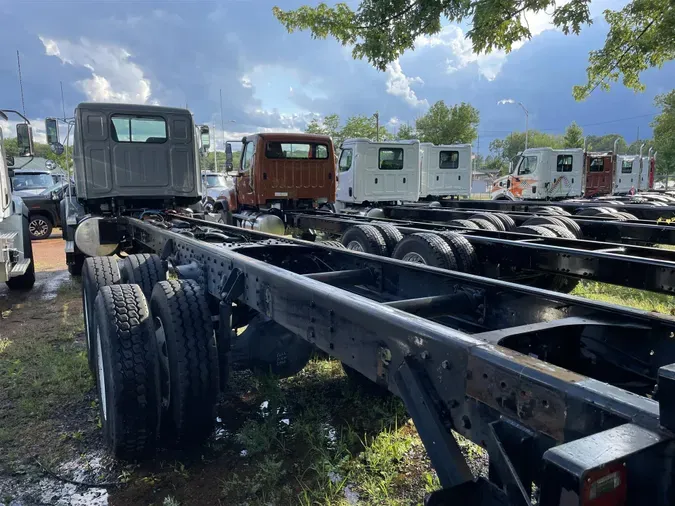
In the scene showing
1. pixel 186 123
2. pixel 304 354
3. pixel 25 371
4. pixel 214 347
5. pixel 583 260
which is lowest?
pixel 25 371

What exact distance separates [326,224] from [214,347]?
6150 millimetres

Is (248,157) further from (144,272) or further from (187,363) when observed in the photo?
(187,363)

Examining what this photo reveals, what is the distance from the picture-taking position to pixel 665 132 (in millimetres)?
37250

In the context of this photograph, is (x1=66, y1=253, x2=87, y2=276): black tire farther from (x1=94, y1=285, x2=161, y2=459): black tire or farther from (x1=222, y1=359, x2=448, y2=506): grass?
(x1=94, y1=285, x2=161, y2=459): black tire

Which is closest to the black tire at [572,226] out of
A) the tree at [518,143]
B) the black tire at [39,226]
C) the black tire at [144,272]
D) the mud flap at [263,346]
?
the mud flap at [263,346]

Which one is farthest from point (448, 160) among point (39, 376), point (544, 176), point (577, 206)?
point (39, 376)

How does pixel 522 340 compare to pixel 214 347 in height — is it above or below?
above

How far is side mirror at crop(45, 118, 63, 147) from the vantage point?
25.1 feet

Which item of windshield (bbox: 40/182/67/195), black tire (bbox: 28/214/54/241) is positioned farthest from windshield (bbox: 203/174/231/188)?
black tire (bbox: 28/214/54/241)

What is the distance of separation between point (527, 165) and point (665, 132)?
23939 mm

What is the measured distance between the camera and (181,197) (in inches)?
319

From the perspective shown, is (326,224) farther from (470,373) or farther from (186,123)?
(470,373)

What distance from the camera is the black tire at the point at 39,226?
14.0 metres

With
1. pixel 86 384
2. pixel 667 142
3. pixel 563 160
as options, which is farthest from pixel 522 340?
pixel 667 142
